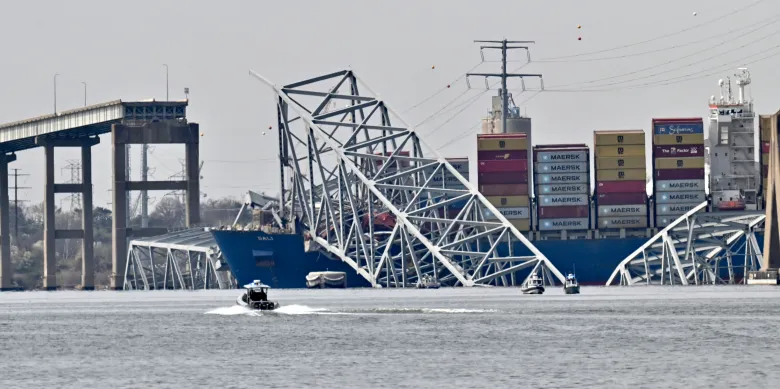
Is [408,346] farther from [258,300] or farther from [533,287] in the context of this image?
[533,287]

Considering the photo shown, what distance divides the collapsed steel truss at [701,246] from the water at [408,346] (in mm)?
44512

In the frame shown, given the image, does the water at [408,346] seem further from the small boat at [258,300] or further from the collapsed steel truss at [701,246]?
the collapsed steel truss at [701,246]

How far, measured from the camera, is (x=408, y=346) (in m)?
90.6

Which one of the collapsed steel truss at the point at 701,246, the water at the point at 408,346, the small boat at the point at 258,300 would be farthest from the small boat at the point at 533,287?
the small boat at the point at 258,300

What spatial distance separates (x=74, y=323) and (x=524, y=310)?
3146 cm

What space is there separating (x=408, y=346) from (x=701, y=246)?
114 m

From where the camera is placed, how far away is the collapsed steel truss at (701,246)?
185375mm

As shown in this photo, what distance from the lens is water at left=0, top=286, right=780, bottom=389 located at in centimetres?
7400

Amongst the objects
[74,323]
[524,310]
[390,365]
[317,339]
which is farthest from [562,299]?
[390,365]

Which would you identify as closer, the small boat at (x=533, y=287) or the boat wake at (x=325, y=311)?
the boat wake at (x=325, y=311)

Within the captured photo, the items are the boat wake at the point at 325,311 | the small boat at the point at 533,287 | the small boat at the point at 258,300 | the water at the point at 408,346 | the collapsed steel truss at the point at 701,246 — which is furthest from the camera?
the collapsed steel truss at the point at 701,246

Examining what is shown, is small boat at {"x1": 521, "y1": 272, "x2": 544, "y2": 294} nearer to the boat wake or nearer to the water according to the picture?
the water

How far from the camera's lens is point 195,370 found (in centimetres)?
7912

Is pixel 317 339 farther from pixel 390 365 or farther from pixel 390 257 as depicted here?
pixel 390 257
